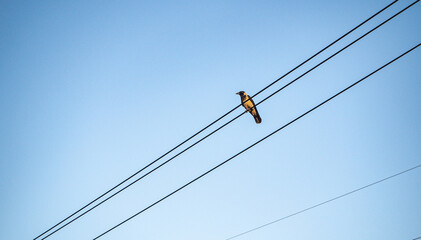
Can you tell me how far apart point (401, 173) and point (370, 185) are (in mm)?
1141

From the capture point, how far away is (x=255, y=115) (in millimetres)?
7488

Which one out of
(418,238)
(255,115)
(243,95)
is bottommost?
(418,238)

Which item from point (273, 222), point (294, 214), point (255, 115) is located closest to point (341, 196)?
point (294, 214)

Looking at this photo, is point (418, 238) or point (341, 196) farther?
point (341, 196)

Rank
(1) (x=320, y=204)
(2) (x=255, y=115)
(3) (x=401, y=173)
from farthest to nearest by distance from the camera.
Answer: (1) (x=320, y=204) → (3) (x=401, y=173) → (2) (x=255, y=115)

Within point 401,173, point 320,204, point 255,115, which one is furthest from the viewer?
point 320,204

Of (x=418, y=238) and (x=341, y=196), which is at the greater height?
(x=341, y=196)

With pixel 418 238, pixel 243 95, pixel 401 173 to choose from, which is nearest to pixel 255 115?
pixel 243 95

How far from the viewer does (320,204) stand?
30.3 feet

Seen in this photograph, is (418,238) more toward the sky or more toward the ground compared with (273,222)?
more toward the ground

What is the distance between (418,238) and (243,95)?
24.0 feet

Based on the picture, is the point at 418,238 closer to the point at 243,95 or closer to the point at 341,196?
the point at 341,196

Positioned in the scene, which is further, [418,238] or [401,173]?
Answer: [401,173]

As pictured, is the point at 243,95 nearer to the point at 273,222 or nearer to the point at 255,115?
the point at 255,115
